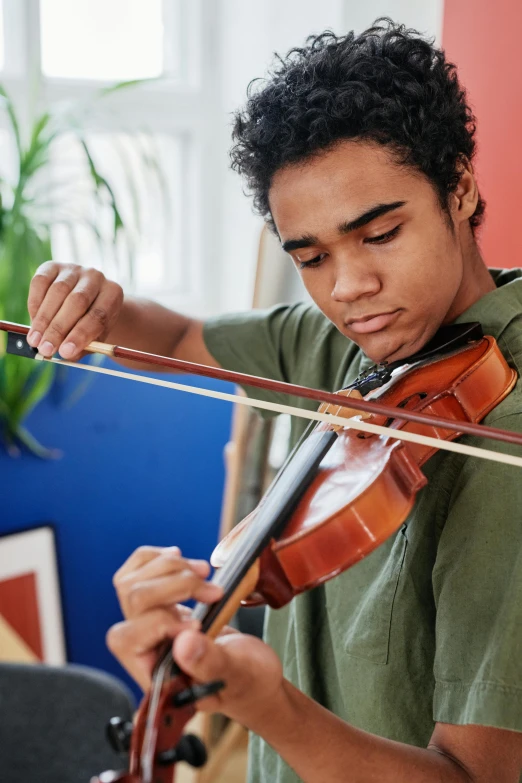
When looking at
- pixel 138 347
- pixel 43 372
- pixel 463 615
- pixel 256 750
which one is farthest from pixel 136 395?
pixel 463 615

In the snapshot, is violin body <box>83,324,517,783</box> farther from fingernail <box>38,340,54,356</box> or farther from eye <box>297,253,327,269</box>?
fingernail <box>38,340,54,356</box>

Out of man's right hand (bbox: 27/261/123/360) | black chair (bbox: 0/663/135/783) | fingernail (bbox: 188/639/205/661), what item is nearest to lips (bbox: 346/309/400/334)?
man's right hand (bbox: 27/261/123/360)

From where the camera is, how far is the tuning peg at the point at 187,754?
603 mm

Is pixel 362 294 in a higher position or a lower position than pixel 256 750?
higher

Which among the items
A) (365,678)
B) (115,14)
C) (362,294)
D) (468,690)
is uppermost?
(115,14)

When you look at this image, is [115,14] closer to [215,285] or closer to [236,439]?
[215,285]

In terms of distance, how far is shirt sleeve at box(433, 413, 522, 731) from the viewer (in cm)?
73

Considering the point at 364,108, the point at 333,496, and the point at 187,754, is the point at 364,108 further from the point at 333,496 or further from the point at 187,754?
the point at 187,754

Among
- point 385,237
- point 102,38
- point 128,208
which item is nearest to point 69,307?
point 385,237

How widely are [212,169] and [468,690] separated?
2421 millimetres

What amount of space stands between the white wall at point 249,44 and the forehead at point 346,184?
43.2 inches

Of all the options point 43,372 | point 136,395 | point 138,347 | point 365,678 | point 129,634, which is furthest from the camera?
point 136,395

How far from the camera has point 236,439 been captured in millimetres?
2066

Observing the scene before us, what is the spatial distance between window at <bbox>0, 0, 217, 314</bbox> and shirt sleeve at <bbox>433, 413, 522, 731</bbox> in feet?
5.58
